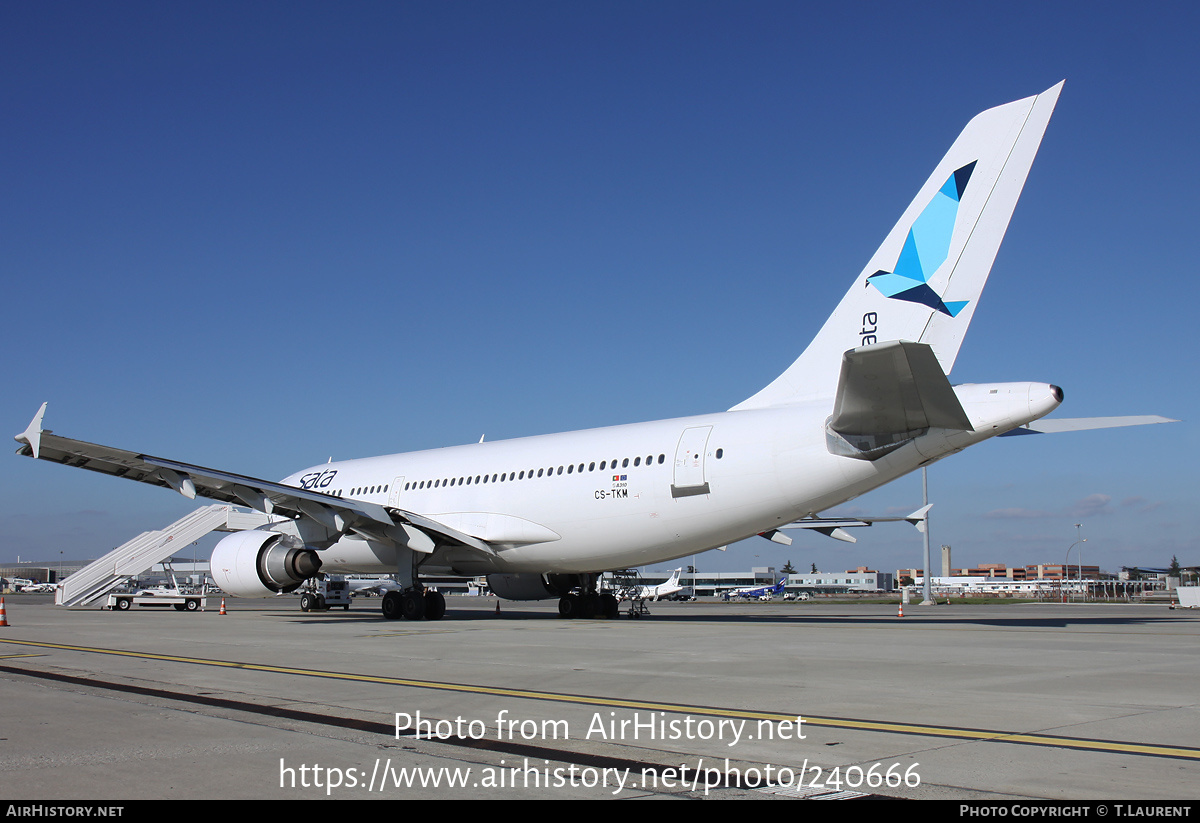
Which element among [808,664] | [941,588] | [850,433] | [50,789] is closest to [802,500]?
[850,433]

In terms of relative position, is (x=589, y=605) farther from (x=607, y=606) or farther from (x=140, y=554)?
(x=140, y=554)

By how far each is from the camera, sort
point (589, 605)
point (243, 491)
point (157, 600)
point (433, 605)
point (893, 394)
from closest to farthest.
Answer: point (893, 394), point (243, 491), point (433, 605), point (589, 605), point (157, 600)

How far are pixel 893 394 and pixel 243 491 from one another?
13770mm

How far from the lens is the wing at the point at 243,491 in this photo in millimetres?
18453

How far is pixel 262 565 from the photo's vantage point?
22.2 metres

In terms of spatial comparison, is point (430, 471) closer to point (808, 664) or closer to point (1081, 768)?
point (808, 664)

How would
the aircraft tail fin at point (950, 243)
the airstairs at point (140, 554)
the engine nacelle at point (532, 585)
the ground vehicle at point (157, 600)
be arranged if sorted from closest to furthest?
the aircraft tail fin at point (950, 243)
the engine nacelle at point (532, 585)
the ground vehicle at point (157, 600)
the airstairs at point (140, 554)

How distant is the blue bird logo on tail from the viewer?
15.5 meters

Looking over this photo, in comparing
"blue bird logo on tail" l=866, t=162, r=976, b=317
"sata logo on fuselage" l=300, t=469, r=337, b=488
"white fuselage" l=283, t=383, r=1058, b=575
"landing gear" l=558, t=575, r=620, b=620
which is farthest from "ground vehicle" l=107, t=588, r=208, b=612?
"blue bird logo on tail" l=866, t=162, r=976, b=317

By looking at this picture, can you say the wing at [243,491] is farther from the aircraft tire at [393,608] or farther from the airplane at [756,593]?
the airplane at [756,593]

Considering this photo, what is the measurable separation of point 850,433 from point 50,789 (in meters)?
12.5

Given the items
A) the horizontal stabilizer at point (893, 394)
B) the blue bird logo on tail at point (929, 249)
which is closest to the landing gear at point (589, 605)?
the horizontal stabilizer at point (893, 394)

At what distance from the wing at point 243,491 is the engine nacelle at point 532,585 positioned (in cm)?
309

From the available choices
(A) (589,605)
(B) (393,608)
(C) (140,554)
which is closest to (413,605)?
(B) (393,608)
